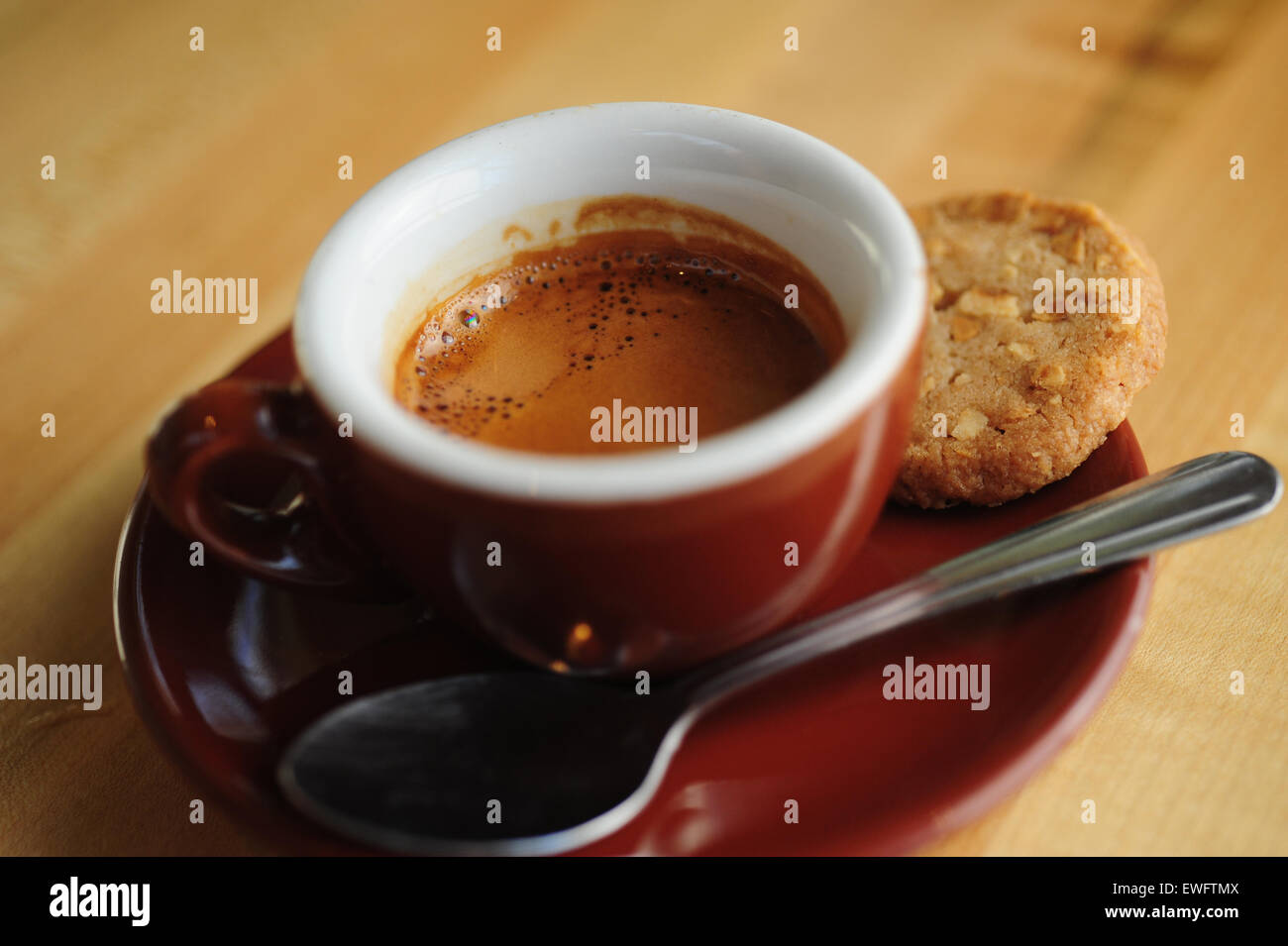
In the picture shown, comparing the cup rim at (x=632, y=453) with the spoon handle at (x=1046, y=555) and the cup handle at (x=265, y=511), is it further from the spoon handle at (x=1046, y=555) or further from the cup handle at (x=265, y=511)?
the spoon handle at (x=1046, y=555)

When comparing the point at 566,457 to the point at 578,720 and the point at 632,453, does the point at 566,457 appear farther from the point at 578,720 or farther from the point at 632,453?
the point at 578,720

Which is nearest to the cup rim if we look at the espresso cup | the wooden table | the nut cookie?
the espresso cup

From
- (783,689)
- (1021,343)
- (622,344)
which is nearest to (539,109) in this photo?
(622,344)

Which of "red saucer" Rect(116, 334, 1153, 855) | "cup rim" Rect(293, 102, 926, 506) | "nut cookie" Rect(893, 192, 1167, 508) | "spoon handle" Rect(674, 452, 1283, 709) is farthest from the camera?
"nut cookie" Rect(893, 192, 1167, 508)

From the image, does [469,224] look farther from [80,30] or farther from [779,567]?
[80,30]

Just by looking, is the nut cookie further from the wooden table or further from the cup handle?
the cup handle
